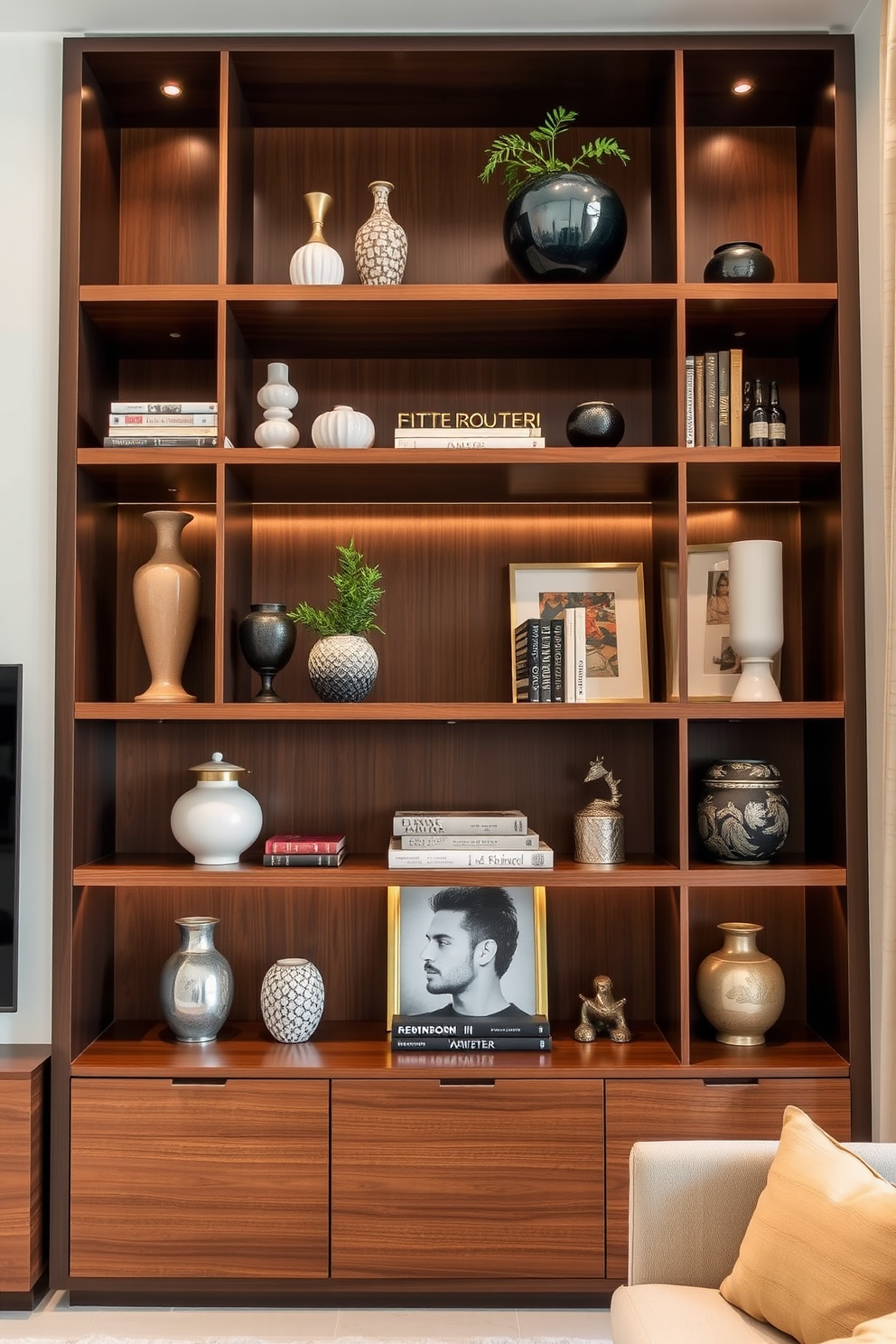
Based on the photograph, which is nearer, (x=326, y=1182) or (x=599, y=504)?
(x=326, y=1182)

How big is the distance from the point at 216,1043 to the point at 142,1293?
1.73 feet

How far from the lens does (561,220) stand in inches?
95.4

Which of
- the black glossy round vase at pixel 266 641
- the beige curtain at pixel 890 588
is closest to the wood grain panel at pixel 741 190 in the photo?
the beige curtain at pixel 890 588

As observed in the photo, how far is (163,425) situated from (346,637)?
64cm

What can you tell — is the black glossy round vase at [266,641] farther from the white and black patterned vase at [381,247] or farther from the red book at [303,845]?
the white and black patterned vase at [381,247]

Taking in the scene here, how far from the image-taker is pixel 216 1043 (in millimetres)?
2512

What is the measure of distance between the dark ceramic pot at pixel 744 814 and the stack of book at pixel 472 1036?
1.92ft

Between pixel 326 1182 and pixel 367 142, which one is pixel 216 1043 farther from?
pixel 367 142

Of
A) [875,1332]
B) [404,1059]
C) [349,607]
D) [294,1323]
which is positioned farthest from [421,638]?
[875,1332]

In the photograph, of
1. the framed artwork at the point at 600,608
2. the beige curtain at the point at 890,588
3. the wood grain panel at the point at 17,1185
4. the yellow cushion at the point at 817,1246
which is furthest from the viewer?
the framed artwork at the point at 600,608

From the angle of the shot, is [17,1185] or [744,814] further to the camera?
[744,814]

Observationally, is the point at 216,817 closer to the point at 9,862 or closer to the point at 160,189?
the point at 9,862

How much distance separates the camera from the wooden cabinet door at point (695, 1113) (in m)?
2.32

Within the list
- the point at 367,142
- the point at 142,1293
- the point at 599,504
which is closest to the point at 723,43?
the point at 367,142
